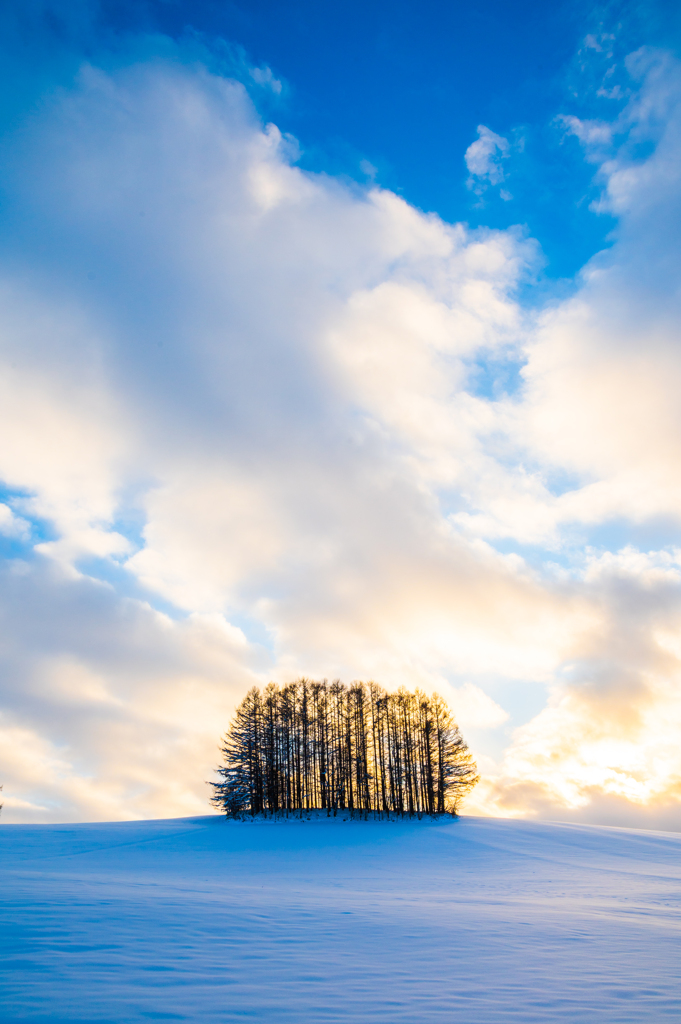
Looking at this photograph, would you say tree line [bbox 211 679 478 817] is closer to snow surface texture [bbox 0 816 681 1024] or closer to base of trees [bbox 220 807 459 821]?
base of trees [bbox 220 807 459 821]

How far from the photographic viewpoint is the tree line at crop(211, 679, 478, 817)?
156ft

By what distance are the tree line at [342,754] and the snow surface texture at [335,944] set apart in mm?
24189

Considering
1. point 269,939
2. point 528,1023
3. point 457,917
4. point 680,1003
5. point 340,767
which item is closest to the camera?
point 528,1023

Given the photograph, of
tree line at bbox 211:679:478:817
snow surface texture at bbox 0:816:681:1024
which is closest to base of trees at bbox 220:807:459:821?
tree line at bbox 211:679:478:817

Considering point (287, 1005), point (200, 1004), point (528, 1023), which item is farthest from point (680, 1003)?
point (200, 1004)

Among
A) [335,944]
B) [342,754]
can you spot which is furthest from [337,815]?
[335,944]

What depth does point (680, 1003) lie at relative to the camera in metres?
7.05

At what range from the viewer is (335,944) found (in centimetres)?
956

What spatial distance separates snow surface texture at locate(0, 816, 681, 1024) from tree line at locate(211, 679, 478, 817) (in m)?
24.2

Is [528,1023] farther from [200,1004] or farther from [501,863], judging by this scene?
[501,863]

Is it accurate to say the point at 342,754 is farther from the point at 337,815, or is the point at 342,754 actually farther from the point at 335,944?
the point at 335,944

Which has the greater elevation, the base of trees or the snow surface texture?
the snow surface texture

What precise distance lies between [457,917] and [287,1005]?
803 centimetres

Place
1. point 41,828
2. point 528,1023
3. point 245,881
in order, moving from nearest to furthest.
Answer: point 528,1023 → point 245,881 → point 41,828
